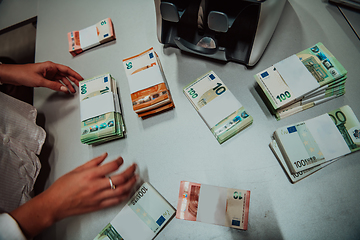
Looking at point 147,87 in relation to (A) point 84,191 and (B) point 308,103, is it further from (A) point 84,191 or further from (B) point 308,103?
(B) point 308,103

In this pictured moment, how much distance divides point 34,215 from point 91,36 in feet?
2.72

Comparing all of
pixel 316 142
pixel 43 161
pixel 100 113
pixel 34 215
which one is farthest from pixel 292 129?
pixel 43 161

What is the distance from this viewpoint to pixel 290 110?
2.51 feet

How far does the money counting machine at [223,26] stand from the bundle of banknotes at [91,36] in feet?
1.02

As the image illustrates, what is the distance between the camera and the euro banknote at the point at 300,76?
0.71 m

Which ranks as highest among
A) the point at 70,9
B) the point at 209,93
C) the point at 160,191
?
the point at 70,9

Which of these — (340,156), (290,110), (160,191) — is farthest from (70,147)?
(340,156)

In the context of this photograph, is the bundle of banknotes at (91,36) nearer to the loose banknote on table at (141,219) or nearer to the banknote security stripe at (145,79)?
the banknote security stripe at (145,79)

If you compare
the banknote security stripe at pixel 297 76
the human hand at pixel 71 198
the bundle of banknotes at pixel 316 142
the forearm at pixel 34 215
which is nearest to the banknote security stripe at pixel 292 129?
the bundle of banknotes at pixel 316 142

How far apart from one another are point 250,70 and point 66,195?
82 cm

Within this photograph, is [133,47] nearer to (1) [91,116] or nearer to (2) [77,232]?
(1) [91,116]

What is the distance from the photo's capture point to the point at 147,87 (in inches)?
32.2

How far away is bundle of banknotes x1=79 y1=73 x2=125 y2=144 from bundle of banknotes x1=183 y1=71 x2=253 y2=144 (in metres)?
0.31

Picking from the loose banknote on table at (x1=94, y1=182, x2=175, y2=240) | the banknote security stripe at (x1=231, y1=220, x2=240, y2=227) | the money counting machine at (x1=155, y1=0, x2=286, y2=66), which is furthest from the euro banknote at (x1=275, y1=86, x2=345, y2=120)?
the loose banknote on table at (x1=94, y1=182, x2=175, y2=240)
